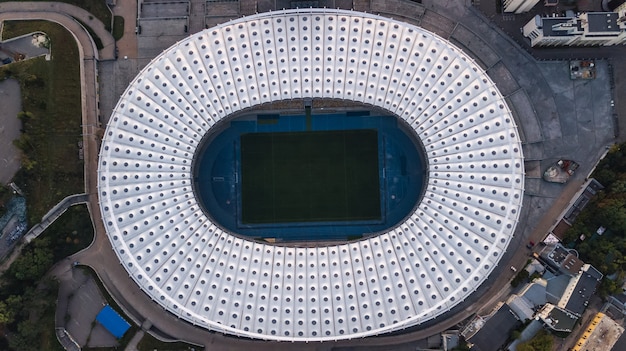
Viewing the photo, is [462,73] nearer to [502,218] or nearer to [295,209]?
[502,218]

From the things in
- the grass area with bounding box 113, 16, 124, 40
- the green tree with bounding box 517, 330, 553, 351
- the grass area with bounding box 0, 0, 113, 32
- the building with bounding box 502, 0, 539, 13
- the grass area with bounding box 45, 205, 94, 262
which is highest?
the grass area with bounding box 0, 0, 113, 32

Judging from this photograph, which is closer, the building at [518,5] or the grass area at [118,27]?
the building at [518,5]

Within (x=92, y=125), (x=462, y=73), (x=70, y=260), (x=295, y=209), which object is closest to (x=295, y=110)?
(x=295, y=209)

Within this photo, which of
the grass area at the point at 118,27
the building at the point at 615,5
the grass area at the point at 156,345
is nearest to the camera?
the grass area at the point at 156,345

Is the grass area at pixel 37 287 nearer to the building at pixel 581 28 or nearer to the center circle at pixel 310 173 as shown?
the center circle at pixel 310 173

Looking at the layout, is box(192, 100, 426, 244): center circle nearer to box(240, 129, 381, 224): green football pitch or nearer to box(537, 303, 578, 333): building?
box(240, 129, 381, 224): green football pitch

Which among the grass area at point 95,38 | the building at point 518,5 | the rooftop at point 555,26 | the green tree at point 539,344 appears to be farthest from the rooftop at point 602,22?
the grass area at point 95,38

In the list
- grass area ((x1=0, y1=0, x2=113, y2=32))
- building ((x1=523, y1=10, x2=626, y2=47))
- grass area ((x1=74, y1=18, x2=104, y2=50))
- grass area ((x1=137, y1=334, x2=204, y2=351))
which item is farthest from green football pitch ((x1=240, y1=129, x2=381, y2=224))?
grass area ((x1=0, y1=0, x2=113, y2=32))
